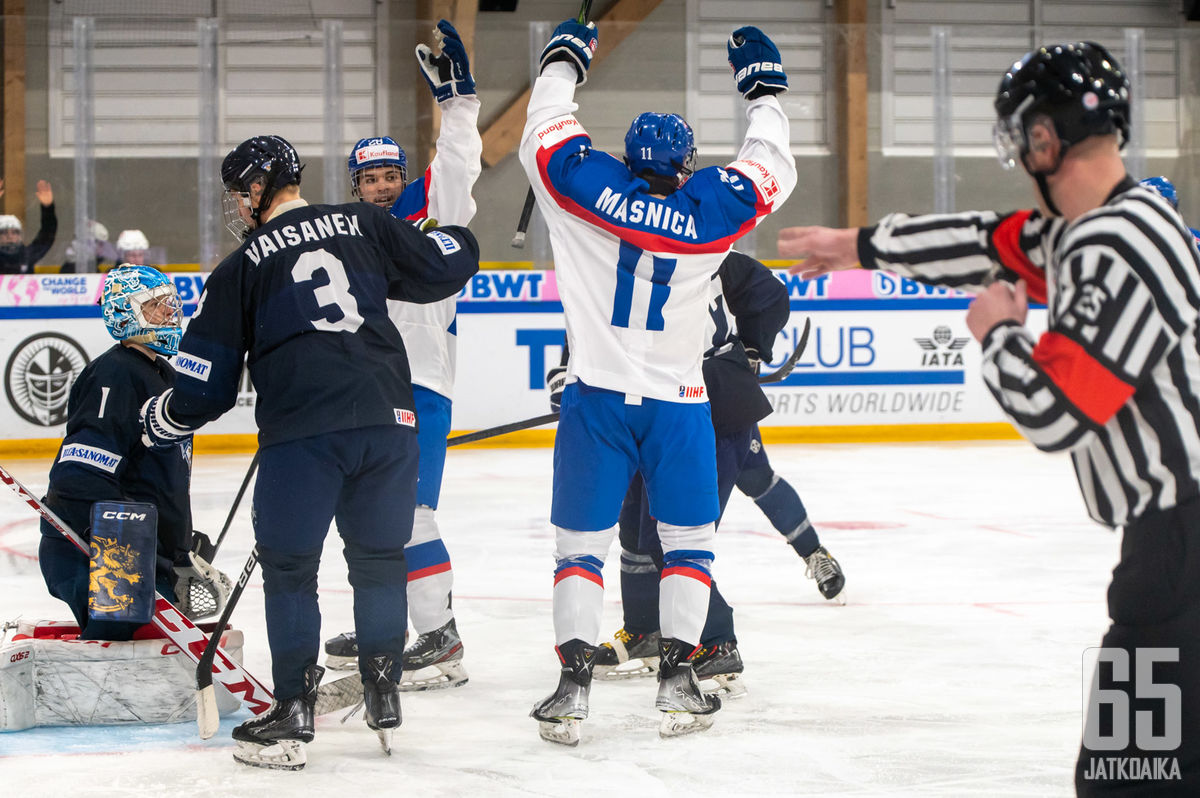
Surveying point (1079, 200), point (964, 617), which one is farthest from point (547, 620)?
point (1079, 200)

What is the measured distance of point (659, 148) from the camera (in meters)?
2.83

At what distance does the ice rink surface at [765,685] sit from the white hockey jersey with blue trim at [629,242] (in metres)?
0.64

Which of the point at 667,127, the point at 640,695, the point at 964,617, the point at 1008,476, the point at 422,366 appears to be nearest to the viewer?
the point at 667,127

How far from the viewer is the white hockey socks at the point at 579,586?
9.22 feet

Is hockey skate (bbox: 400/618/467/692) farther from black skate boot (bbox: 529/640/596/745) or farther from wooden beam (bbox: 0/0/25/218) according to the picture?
wooden beam (bbox: 0/0/25/218)

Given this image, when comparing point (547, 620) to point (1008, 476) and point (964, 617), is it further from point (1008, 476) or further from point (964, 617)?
point (1008, 476)

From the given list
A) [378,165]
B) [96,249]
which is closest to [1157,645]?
[378,165]

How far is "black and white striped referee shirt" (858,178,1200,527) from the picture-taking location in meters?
1.43

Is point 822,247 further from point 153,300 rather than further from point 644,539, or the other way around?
point 153,300

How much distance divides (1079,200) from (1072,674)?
2059 millimetres

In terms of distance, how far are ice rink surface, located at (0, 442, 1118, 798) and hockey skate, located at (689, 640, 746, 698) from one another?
0.06 m

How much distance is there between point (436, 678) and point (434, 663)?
5 cm

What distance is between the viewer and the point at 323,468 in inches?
101

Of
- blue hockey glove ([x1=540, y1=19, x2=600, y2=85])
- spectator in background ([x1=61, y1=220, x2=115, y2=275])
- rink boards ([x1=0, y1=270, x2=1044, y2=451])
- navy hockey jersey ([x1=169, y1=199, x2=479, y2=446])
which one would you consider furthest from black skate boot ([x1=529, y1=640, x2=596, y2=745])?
spectator in background ([x1=61, y1=220, x2=115, y2=275])
